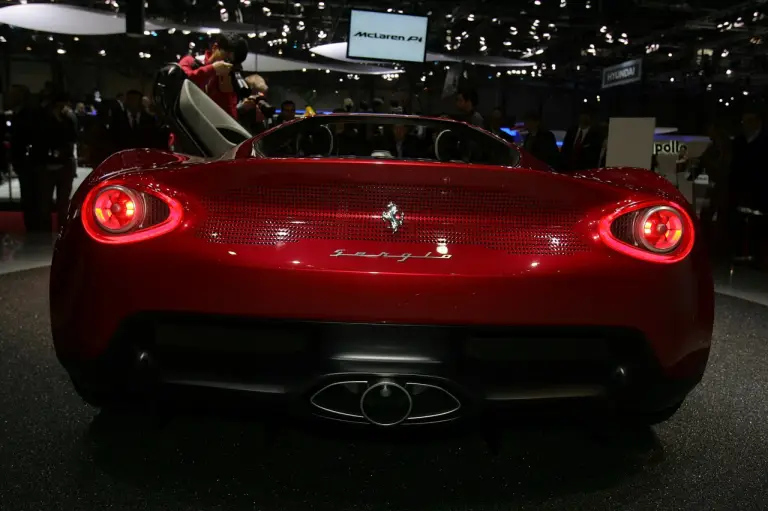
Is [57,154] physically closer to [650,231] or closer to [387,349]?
[387,349]

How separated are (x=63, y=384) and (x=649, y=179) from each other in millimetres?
2360

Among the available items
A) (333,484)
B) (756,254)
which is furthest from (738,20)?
(333,484)

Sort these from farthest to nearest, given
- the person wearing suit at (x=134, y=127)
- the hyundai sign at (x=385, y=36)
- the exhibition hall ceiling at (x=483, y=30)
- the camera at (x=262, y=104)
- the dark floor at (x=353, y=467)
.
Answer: the exhibition hall ceiling at (x=483, y=30) < the hyundai sign at (x=385, y=36) < the person wearing suit at (x=134, y=127) < the camera at (x=262, y=104) < the dark floor at (x=353, y=467)

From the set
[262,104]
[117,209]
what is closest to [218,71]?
[262,104]

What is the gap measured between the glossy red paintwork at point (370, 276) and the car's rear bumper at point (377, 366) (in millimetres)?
46

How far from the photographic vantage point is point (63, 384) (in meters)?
2.92

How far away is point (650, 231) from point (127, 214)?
1.37 metres

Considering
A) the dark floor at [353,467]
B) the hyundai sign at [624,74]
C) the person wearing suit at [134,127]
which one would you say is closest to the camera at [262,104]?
the person wearing suit at [134,127]

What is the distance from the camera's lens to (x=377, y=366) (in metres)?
1.76

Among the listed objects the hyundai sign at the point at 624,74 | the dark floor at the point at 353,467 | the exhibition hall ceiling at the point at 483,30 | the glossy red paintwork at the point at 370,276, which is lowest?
the dark floor at the point at 353,467

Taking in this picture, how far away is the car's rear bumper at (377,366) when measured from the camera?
5.81 ft

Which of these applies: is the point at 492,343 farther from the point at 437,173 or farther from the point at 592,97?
the point at 592,97

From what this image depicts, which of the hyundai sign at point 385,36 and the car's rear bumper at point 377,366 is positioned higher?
the hyundai sign at point 385,36

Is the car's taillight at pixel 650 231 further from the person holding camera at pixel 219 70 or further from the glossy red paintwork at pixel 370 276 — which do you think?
the person holding camera at pixel 219 70
